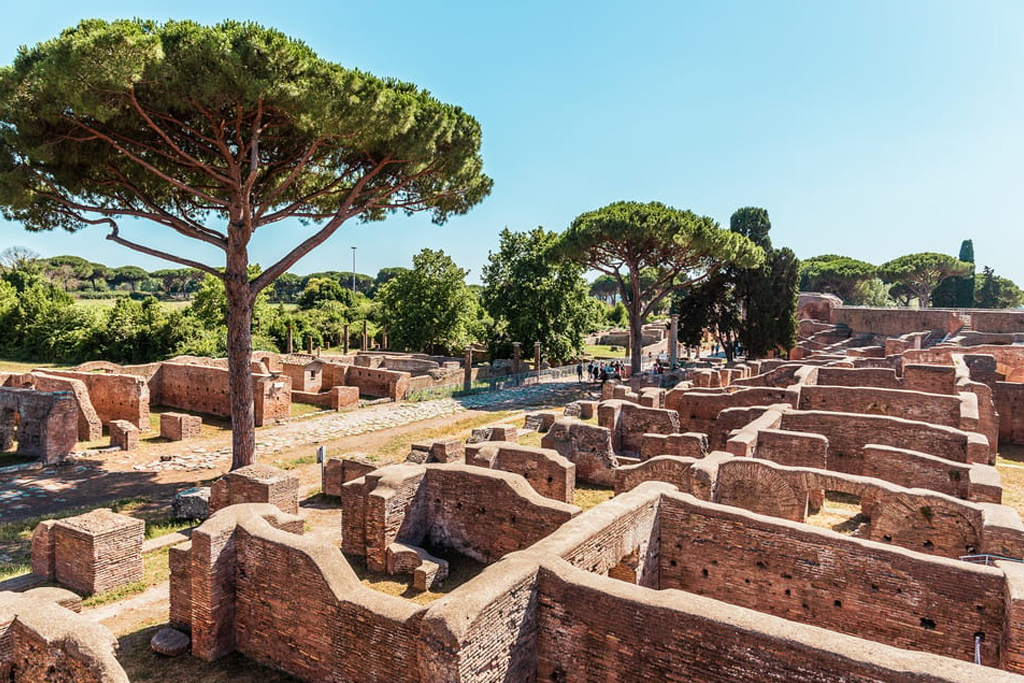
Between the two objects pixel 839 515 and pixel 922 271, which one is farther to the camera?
pixel 922 271

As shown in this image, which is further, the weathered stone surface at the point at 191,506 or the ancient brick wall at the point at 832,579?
the weathered stone surface at the point at 191,506

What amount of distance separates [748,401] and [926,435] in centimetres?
501

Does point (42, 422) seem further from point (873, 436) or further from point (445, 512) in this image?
point (873, 436)

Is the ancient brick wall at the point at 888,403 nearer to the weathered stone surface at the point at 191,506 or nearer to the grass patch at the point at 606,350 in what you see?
the weathered stone surface at the point at 191,506

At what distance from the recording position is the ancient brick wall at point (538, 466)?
11711mm

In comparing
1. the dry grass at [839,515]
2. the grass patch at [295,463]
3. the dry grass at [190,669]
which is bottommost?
the dry grass at [190,669]

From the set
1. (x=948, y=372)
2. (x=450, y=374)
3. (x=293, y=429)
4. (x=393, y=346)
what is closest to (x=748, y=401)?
(x=948, y=372)

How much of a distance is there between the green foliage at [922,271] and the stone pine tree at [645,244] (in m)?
39.2

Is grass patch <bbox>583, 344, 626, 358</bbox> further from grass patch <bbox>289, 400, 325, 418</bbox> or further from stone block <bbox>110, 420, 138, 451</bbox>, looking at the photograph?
stone block <bbox>110, 420, 138, 451</bbox>

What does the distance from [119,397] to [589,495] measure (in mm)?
17067

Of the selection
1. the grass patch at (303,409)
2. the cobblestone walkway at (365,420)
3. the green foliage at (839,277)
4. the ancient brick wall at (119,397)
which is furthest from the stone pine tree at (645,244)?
the green foliage at (839,277)

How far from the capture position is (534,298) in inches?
1421

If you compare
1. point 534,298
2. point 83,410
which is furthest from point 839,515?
point 534,298

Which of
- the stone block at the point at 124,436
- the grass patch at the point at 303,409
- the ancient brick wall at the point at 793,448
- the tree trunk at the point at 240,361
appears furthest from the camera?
the grass patch at the point at 303,409
